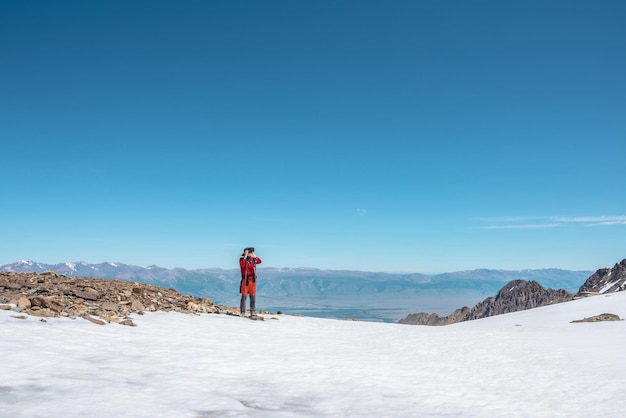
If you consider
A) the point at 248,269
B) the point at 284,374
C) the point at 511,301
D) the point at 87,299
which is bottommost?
the point at 511,301

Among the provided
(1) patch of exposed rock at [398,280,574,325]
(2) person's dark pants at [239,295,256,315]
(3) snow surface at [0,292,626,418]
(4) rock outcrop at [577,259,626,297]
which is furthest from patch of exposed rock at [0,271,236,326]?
(1) patch of exposed rock at [398,280,574,325]

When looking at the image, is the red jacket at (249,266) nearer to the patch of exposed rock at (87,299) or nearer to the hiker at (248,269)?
the hiker at (248,269)

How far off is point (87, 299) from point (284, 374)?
1188 cm

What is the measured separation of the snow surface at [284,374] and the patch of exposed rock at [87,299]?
3.48 ft

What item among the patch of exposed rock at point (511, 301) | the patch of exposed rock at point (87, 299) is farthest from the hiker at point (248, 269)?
the patch of exposed rock at point (511, 301)

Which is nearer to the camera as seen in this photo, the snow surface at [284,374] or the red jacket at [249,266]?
the snow surface at [284,374]

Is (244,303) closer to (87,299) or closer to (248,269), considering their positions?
(248,269)

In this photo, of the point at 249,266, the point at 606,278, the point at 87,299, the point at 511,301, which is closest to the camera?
the point at 87,299

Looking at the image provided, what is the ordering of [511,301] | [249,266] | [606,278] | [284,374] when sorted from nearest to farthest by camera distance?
[284,374], [249,266], [606,278], [511,301]

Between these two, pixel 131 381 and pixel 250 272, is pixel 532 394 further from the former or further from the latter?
pixel 250 272

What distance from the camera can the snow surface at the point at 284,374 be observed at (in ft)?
26.9

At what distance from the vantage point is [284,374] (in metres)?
11.1

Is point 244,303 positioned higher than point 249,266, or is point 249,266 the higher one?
point 249,266

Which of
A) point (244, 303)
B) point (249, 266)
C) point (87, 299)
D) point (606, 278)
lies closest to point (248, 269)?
point (249, 266)
